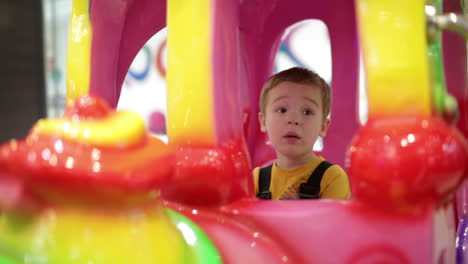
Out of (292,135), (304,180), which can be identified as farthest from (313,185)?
(292,135)

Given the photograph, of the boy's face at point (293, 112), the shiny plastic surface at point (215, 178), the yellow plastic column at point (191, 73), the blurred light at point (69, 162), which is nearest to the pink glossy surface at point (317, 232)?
the shiny plastic surface at point (215, 178)

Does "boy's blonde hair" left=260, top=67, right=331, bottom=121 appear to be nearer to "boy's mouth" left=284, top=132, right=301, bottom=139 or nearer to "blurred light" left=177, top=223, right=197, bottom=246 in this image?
"boy's mouth" left=284, top=132, right=301, bottom=139

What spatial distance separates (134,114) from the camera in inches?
20.9

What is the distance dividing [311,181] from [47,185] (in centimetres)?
70

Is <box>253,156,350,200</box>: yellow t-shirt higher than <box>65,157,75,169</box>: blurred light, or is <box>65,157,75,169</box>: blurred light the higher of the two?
<box>65,157,75,169</box>: blurred light

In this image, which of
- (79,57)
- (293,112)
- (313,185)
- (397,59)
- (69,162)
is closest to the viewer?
(69,162)

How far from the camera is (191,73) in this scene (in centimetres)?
63

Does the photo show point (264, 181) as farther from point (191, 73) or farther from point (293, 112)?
point (191, 73)

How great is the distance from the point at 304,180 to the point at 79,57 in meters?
0.56

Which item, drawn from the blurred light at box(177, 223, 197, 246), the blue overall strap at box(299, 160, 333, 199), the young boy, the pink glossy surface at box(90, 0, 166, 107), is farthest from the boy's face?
the blurred light at box(177, 223, 197, 246)

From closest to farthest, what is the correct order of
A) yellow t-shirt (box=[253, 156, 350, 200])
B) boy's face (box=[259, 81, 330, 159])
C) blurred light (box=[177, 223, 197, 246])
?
blurred light (box=[177, 223, 197, 246]) < boy's face (box=[259, 81, 330, 159]) < yellow t-shirt (box=[253, 156, 350, 200])

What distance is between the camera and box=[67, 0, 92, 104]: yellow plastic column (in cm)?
79

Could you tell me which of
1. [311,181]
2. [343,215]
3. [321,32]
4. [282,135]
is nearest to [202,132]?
[343,215]

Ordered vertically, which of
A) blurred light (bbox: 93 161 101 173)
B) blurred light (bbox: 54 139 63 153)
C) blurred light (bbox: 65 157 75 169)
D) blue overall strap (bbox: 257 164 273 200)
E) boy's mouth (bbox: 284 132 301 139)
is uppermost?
blurred light (bbox: 54 139 63 153)
